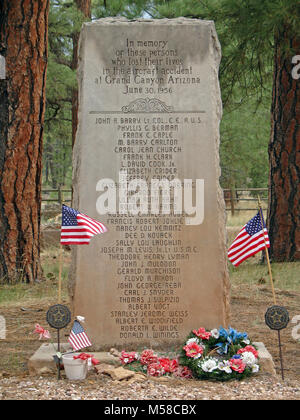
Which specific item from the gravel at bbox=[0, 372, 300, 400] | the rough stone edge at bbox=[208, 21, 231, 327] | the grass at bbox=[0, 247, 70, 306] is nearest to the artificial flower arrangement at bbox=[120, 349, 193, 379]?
the gravel at bbox=[0, 372, 300, 400]

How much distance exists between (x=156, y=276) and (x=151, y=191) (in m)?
0.76

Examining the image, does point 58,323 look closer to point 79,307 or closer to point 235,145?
point 79,307

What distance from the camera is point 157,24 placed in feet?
18.3

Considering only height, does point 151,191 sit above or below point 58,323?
above

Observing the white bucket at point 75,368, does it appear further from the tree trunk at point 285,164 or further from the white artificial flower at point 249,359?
the tree trunk at point 285,164

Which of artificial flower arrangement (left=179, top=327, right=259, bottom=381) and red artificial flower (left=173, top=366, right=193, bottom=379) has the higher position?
artificial flower arrangement (left=179, top=327, right=259, bottom=381)

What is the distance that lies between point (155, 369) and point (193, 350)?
1.07 feet

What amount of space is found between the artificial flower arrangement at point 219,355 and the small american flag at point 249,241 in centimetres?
62

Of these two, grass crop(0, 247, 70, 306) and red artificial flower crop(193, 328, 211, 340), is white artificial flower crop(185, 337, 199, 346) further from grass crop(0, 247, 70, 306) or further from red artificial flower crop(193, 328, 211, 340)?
grass crop(0, 247, 70, 306)

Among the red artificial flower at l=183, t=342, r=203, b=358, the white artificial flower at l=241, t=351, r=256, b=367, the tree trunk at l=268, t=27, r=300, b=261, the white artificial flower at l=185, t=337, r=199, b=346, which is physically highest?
the tree trunk at l=268, t=27, r=300, b=261

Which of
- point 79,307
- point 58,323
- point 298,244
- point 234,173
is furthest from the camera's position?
point 234,173

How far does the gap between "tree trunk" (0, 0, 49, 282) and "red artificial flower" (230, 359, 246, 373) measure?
4745 mm

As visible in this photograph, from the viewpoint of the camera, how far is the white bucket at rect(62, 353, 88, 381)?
457 cm

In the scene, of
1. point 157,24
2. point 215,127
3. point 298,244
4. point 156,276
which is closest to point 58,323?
point 156,276
